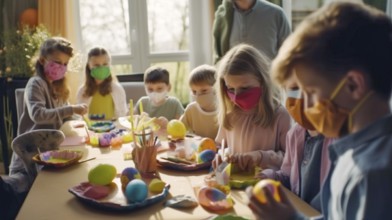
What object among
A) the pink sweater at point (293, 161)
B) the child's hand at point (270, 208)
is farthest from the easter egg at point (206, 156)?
the child's hand at point (270, 208)

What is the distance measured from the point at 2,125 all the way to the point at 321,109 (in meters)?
3.22

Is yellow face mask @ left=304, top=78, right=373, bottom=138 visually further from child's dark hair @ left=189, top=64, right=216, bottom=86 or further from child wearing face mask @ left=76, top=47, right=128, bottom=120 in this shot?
child wearing face mask @ left=76, top=47, right=128, bottom=120

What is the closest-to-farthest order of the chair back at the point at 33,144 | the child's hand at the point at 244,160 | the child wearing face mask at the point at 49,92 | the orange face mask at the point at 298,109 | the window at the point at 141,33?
the orange face mask at the point at 298,109 < the child's hand at the point at 244,160 < the chair back at the point at 33,144 < the child wearing face mask at the point at 49,92 < the window at the point at 141,33

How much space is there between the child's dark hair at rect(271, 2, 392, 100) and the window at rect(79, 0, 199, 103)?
3496 millimetres

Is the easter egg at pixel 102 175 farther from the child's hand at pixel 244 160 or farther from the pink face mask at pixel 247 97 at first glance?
the pink face mask at pixel 247 97

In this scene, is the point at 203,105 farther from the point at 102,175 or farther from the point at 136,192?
the point at 136,192

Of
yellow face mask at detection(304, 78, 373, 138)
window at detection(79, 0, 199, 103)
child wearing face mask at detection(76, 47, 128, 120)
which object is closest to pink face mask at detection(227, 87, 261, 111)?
yellow face mask at detection(304, 78, 373, 138)

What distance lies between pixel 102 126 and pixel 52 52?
1.95 feet

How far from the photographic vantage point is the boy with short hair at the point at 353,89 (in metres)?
0.76

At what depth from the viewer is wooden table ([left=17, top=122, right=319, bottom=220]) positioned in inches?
50.6

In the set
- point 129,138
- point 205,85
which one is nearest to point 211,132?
point 205,85

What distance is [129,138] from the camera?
2.18 metres

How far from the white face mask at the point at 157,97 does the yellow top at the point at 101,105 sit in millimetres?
402

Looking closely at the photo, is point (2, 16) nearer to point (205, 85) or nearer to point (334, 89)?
point (205, 85)
